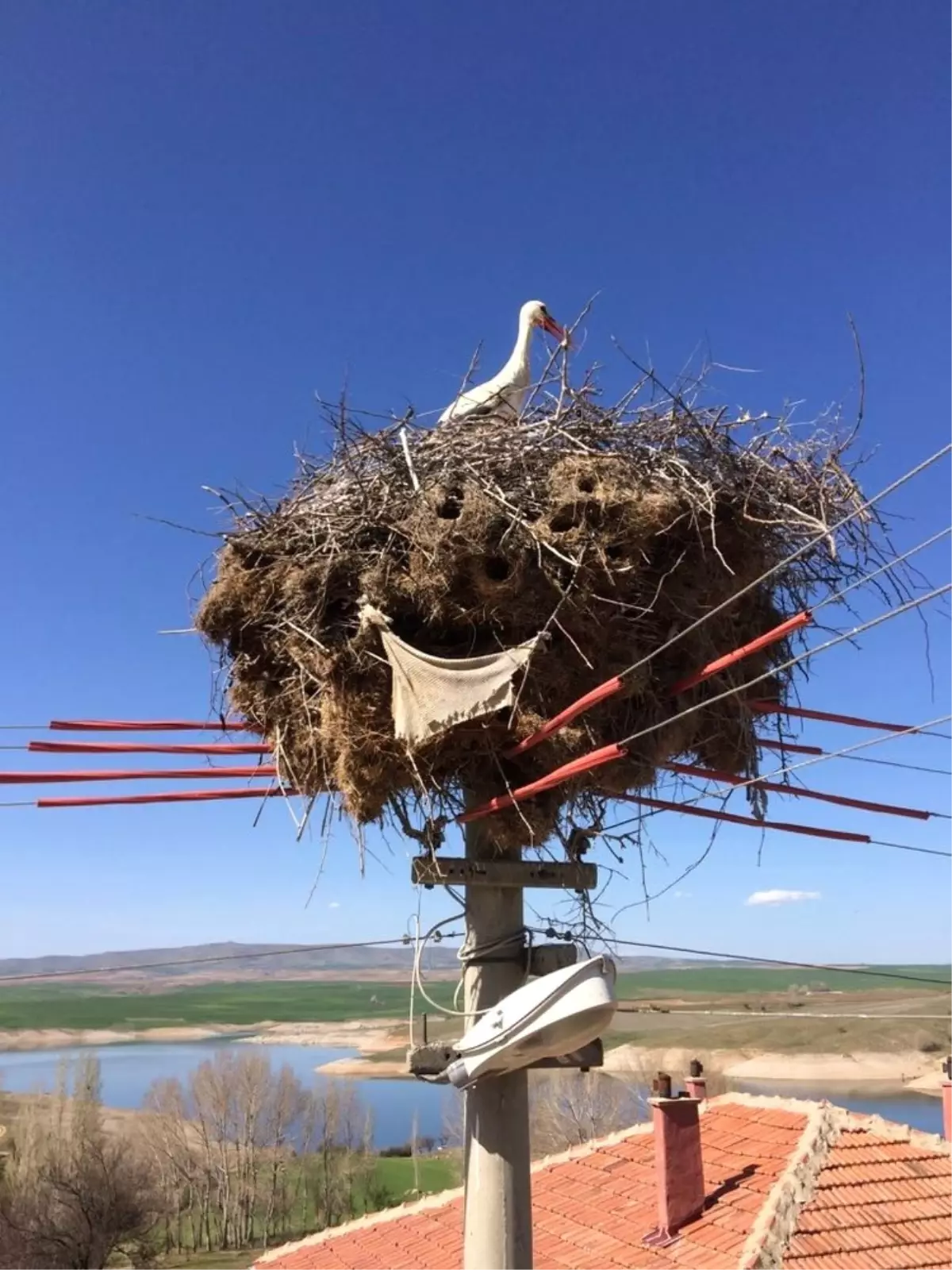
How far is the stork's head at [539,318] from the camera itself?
8.80m

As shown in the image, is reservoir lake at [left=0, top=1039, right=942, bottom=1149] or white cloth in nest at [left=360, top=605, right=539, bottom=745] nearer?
white cloth in nest at [left=360, top=605, right=539, bottom=745]

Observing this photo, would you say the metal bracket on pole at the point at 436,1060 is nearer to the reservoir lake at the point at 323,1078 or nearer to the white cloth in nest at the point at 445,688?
the white cloth in nest at the point at 445,688

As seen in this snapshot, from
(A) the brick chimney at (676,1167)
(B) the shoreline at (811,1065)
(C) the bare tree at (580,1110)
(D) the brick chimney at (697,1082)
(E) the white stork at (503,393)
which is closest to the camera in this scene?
(E) the white stork at (503,393)

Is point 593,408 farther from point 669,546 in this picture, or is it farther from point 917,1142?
point 917,1142

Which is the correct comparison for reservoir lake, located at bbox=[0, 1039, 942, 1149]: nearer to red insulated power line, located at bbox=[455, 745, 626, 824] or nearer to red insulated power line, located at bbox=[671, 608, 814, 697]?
red insulated power line, located at bbox=[455, 745, 626, 824]

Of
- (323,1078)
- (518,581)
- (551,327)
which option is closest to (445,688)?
(518,581)

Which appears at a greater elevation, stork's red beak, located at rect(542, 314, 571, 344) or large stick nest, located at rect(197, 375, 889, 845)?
stork's red beak, located at rect(542, 314, 571, 344)

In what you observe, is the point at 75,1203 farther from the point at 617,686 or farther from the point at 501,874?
the point at 617,686

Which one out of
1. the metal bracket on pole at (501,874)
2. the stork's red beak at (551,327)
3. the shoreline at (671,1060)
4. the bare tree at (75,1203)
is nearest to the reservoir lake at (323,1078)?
the shoreline at (671,1060)

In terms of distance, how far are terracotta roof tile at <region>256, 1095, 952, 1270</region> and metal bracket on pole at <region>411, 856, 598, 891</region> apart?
12.6 feet

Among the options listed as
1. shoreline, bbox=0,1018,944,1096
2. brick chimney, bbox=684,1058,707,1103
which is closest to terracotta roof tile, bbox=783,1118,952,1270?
brick chimney, bbox=684,1058,707,1103

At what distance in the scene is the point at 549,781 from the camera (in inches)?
193

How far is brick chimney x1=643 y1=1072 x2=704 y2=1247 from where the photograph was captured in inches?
343

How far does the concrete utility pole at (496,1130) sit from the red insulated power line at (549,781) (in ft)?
0.77
